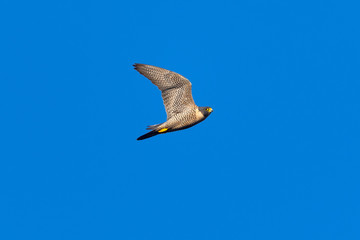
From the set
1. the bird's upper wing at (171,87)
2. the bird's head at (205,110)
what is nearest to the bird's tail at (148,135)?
the bird's upper wing at (171,87)

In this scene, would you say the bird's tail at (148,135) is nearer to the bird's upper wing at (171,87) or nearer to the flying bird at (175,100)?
the flying bird at (175,100)

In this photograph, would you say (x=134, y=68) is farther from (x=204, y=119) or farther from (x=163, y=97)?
(x=204, y=119)

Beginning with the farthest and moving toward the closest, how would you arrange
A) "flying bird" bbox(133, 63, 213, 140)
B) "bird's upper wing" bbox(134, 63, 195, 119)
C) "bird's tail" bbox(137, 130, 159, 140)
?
"bird's upper wing" bbox(134, 63, 195, 119) < "flying bird" bbox(133, 63, 213, 140) < "bird's tail" bbox(137, 130, 159, 140)

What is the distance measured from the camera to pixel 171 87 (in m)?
9.14

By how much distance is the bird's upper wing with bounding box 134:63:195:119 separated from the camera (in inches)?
354

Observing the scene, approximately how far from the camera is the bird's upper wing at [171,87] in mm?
8998

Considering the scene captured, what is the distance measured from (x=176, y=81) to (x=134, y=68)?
118cm

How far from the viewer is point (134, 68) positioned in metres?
9.16

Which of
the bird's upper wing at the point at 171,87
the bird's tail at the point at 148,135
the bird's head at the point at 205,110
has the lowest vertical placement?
the bird's tail at the point at 148,135

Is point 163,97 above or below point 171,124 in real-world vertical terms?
above

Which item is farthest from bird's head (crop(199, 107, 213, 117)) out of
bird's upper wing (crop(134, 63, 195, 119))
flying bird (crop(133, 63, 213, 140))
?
bird's upper wing (crop(134, 63, 195, 119))

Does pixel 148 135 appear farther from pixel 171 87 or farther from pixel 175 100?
pixel 171 87

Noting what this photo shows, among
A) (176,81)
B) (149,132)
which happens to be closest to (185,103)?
(176,81)

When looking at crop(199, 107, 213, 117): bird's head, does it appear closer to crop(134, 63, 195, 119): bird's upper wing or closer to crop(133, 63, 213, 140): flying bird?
crop(133, 63, 213, 140): flying bird
